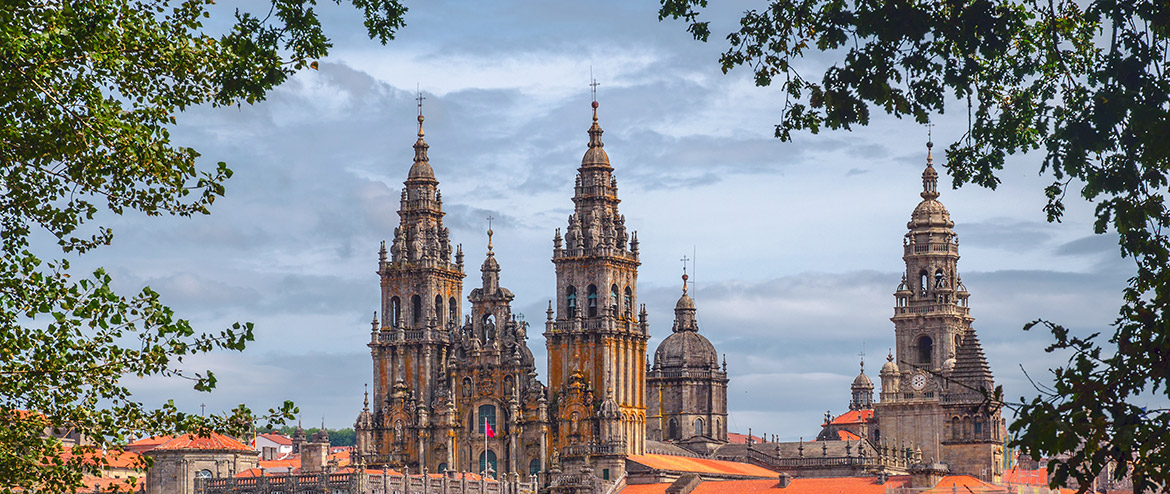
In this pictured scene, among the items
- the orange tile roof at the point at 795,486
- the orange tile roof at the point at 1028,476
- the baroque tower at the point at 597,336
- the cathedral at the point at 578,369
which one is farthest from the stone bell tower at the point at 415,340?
the orange tile roof at the point at 1028,476

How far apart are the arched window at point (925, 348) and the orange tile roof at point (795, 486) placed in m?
25.5

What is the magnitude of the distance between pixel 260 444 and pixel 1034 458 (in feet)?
590

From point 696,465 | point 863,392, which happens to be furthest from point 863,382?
point 696,465

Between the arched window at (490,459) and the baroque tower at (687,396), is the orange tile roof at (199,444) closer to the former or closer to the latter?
the arched window at (490,459)

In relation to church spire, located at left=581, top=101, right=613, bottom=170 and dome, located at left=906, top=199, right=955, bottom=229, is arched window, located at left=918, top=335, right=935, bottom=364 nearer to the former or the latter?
dome, located at left=906, top=199, right=955, bottom=229

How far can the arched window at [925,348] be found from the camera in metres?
137

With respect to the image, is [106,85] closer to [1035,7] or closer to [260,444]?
[1035,7]

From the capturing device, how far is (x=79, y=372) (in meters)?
29.2

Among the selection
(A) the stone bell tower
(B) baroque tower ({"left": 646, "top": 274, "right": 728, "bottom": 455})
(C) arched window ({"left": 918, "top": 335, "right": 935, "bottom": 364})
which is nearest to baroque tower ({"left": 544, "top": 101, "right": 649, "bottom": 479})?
(A) the stone bell tower

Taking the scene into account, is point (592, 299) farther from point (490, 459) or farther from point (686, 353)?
point (686, 353)

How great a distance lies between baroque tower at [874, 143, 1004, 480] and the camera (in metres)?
128

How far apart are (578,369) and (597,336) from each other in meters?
2.58

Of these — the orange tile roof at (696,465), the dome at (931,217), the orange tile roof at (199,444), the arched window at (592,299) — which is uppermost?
the dome at (931,217)

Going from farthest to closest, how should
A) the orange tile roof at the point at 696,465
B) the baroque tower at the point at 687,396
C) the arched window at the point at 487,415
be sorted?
the baroque tower at the point at 687,396, the arched window at the point at 487,415, the orange tile roof at the point at 696,465
